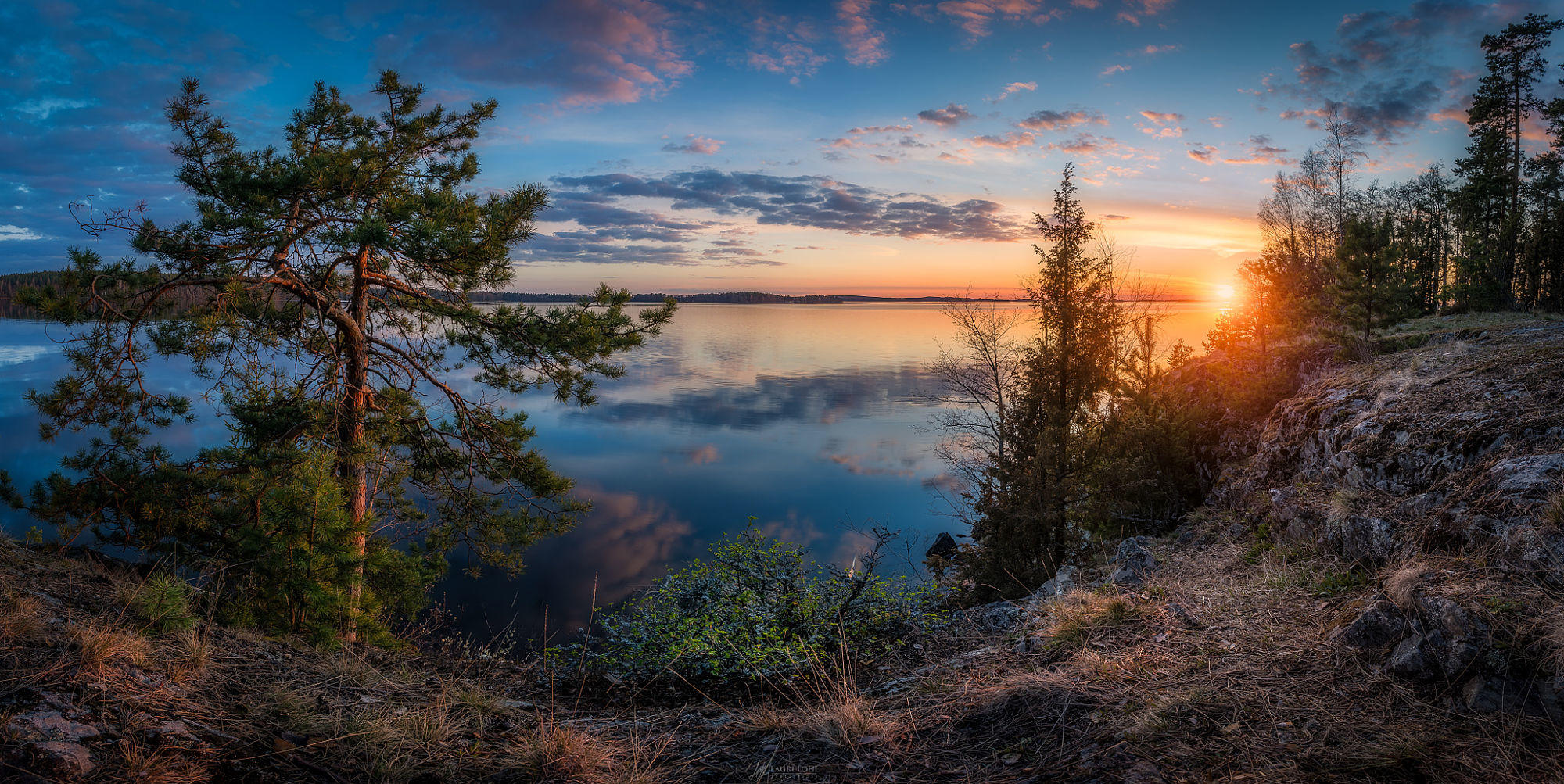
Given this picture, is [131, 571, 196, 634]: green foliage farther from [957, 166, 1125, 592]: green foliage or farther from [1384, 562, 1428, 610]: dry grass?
[957, 166, 1125, 592]: green foliage

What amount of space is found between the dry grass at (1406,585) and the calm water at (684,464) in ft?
25.0

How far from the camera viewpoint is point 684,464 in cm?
2862

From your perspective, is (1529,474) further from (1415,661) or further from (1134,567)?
(1134,567)

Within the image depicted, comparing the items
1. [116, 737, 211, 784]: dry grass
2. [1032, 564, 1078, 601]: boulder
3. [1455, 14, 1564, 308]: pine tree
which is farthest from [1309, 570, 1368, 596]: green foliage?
[1455, 14, 1564, 308]: pine tree

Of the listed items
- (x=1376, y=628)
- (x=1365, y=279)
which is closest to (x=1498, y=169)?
(x=1365, y=279)

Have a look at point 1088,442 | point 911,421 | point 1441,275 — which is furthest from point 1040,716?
point 1441,275

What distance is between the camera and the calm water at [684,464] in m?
18.0

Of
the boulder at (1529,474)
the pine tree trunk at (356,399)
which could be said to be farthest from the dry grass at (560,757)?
the pine tree trunk at (356,399)

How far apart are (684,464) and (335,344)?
18.4 meters

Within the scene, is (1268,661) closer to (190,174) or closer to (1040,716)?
(1040,716)

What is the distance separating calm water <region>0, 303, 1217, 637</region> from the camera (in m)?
18.0

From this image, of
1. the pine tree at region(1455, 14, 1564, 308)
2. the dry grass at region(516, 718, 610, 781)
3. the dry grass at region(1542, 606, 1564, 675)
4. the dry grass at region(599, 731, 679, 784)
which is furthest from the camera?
the pine tree at region(1455, 14, 1564, 308)

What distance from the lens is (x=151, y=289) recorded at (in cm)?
879

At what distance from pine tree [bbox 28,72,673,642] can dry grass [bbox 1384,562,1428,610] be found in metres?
8.60
